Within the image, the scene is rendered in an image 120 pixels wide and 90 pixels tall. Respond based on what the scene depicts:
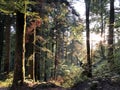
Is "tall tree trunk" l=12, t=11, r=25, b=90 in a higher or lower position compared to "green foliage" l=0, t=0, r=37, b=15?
lower

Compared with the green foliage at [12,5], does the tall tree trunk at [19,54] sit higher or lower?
lower

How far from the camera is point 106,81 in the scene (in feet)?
34.5

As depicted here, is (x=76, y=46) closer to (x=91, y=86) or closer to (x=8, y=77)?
(x=8, y=77)

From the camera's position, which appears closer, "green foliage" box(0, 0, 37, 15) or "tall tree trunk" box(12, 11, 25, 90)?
"green foliage" box(0, 0, 37, 15)

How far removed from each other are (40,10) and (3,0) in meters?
7.52

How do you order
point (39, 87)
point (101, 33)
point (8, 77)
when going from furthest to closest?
point (101, 33) < point (8, 77) < point (39, 87)

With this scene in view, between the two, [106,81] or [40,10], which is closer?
[106,81]

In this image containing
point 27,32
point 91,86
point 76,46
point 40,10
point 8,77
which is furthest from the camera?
point 76,46

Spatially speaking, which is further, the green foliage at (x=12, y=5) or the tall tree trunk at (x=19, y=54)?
the tall tree trunk at (x=19, y=54)

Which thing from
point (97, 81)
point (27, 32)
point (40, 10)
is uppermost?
point (40, 10)

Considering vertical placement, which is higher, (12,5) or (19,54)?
(12,5)

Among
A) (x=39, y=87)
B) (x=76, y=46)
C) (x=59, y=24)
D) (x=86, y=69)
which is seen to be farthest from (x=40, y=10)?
(x=76, y=46)

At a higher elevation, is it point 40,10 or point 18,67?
A: point 40,10

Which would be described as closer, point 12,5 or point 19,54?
point 12,5
